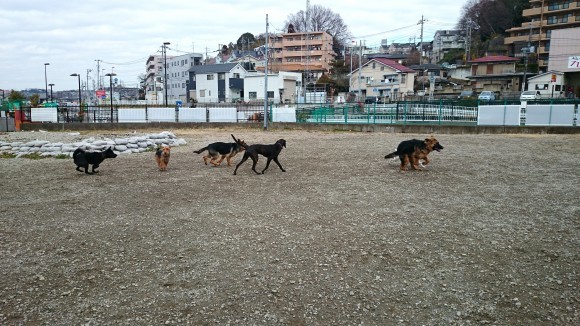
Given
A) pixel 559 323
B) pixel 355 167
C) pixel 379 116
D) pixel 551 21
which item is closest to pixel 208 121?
pixel 379 116

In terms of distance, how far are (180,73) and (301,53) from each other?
20693mm

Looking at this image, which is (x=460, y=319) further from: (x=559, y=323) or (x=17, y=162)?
(x=17, y=162)

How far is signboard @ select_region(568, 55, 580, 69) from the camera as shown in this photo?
4066cm

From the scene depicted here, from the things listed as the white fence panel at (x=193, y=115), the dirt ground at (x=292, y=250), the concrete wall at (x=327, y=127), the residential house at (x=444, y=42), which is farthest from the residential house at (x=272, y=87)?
the residential house at (x=444, y=42)

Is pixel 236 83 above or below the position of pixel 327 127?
above

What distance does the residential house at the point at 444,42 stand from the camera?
262 feet

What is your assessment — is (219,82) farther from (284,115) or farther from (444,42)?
(444,42)

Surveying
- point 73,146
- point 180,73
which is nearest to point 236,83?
point 180,73

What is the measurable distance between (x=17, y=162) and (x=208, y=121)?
15.3 metres

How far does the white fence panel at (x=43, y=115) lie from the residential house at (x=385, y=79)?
113ft

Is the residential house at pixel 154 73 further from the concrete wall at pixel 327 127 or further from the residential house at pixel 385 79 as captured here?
the concrete wall at pixel 327 127

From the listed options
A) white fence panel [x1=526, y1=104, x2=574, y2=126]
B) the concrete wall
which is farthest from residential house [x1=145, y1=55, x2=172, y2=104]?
white fence panel [x1=526, y1=104, x2=574, y2=126]

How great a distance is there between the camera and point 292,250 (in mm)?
4730

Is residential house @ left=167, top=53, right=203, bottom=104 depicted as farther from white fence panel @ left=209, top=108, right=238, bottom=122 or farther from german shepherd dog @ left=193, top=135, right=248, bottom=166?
german shepherd dog @ left=193, top=135, right=248, bottom=166
